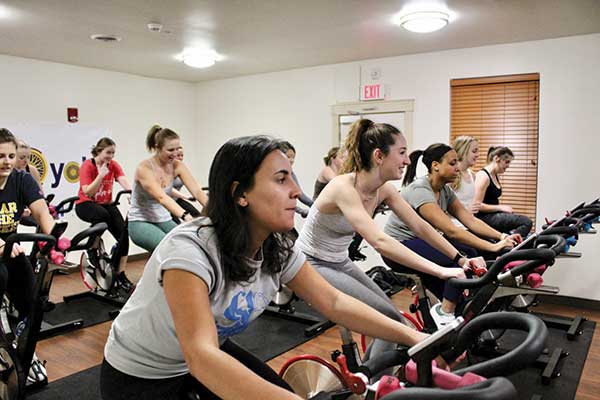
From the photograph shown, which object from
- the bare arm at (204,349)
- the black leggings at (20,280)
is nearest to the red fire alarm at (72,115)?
the black leggings at (20,280)

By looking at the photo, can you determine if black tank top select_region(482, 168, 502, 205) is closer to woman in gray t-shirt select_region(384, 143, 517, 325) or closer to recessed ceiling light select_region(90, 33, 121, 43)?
woman in gray t-shirt select_region(384, 143, 517, 325)

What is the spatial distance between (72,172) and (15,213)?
316 centimetres

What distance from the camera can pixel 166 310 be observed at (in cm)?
121

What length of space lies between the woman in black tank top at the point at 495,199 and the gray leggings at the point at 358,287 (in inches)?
82.7

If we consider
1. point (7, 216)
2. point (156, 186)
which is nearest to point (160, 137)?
point (156, 186)

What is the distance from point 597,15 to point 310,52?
2.47m

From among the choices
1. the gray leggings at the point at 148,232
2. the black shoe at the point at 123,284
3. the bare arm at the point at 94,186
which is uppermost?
the bare arm at the point at 94,186

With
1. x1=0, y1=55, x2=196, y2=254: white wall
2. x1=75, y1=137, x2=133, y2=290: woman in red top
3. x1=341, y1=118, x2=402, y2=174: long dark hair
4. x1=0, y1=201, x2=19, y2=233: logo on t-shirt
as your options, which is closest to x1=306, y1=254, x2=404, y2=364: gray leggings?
x1=341, y1=118, x2=402, y2=174: long dark hair

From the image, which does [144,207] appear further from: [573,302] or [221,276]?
[573,302]

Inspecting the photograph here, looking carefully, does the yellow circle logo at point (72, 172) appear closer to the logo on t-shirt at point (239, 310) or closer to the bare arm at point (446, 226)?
the bare arm at point (446, 226)

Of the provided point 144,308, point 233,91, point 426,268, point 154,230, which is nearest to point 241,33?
point 154,230

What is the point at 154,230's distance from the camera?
143 inches

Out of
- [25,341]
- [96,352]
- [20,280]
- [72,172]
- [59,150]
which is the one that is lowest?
[96,352]

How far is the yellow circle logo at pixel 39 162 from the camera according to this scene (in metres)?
5.28
